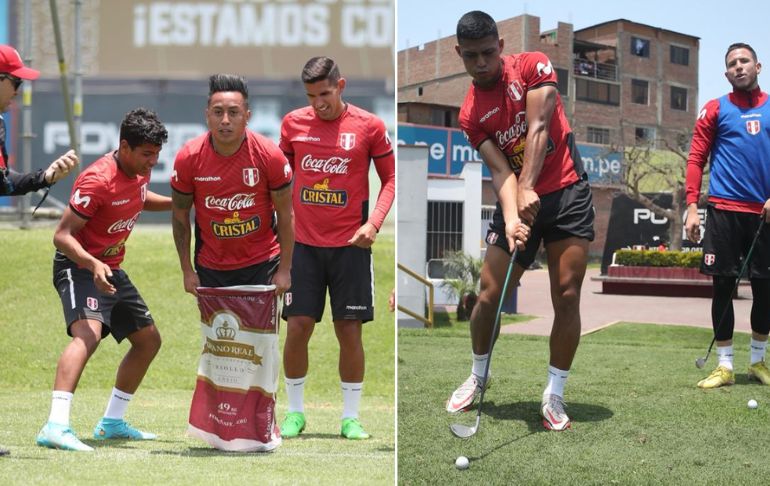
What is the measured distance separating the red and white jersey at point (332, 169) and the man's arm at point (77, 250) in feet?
2.12

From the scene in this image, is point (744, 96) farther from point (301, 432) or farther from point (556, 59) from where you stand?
point (301, 432)

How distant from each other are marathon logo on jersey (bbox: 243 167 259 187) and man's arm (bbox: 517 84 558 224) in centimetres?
91

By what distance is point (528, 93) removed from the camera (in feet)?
8.44

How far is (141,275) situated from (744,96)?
5.06 metres

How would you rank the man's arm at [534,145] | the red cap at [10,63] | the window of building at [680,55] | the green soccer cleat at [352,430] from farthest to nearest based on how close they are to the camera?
the green soccer cleat at [352,430]
the red cap at [10,63]
the window of building at [680,55]
the man's arm at [534,145]

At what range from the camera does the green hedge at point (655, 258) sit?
276 centimetres

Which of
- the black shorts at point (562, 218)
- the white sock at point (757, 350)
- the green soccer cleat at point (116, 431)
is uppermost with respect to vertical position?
the black shorts at point (562, 218)

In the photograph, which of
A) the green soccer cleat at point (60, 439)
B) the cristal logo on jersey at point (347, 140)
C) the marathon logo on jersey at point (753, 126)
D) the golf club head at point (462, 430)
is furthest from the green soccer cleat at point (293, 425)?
the marathon logo on jersey at point (753, 126)

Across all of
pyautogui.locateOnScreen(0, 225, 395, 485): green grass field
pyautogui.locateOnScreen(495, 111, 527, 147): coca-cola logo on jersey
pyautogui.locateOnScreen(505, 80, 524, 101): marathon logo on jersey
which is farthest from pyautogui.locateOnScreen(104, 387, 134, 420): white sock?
pyautogui.locateOnScreen(505, 80, 524, 101): marathon logo on jersey

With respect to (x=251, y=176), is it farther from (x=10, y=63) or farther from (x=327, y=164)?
(x=10, y=63)

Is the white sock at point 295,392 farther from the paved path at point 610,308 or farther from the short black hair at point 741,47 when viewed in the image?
the short black hair at point 741,47

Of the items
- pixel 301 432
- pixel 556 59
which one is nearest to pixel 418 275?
pixel 556 59

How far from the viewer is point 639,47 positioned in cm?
277

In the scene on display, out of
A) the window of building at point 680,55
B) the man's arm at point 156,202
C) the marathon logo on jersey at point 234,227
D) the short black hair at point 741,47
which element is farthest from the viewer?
the man's arm at point 156,202
